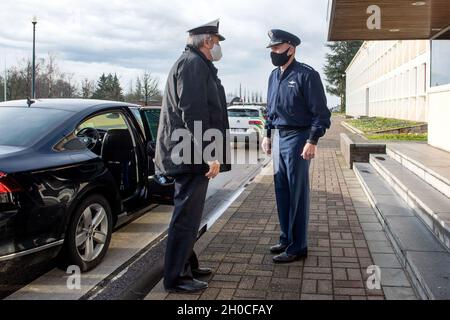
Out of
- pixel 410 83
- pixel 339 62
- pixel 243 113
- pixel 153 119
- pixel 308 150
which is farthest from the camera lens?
pixel 339 62

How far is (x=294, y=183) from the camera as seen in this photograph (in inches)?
172

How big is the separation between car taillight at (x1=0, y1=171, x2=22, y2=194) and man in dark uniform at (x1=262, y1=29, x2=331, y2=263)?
7.54 ft

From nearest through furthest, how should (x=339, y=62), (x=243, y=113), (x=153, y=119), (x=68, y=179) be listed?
(x=68, y=179), (x=153, y=119), (x=243, y=113), (x=339, y=62)

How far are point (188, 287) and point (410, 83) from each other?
23980 mm

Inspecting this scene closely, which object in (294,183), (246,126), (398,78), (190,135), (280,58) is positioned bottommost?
(294,183)

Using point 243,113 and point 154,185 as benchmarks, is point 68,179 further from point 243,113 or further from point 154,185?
point 243,113

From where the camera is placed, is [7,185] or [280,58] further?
[280,58]

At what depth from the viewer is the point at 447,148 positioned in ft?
30.1

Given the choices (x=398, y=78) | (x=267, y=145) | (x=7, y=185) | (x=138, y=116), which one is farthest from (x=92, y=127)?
(x=398, y=78)

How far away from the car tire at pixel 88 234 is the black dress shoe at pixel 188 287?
938 millimetres

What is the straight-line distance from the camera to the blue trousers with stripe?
4333mm

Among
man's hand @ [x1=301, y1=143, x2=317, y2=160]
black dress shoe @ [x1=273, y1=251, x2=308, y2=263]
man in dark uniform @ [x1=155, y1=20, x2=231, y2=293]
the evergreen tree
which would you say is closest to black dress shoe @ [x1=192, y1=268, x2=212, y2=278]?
man in dark uniform @ [x1=155, y1=20, x2=231, y2=293]

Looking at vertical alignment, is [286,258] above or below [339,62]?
below
